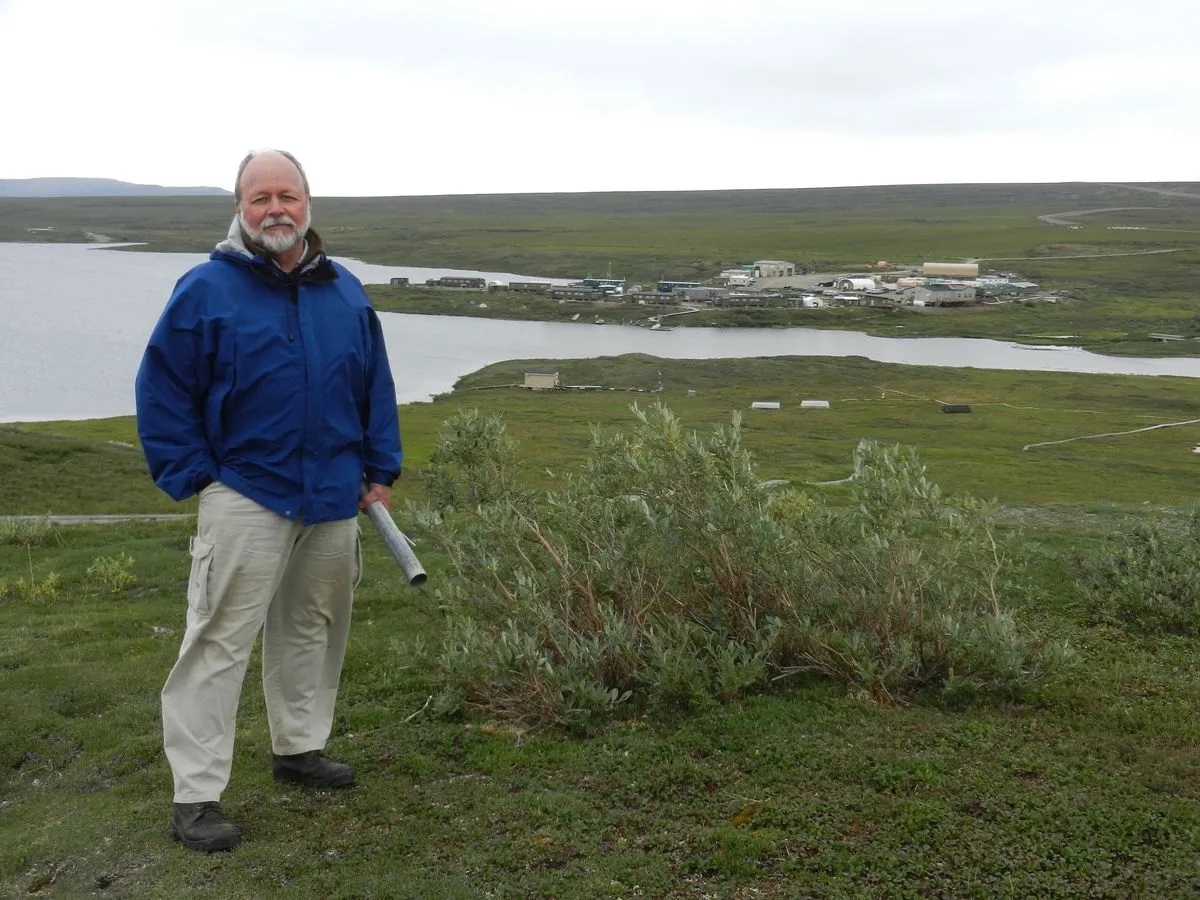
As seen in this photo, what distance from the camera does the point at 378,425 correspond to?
202 inches

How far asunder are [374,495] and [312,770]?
1.36m

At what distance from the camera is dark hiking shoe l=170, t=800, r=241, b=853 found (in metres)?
4.71

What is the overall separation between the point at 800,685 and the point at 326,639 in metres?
2.77

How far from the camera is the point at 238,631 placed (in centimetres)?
476

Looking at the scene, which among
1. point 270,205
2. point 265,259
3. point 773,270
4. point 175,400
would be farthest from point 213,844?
point 773,270

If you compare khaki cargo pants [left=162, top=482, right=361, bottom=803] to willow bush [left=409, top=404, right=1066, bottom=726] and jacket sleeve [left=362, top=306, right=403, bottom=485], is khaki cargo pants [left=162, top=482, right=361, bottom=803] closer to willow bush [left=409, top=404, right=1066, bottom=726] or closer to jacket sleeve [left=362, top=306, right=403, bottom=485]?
jacket sleeve [left=362, top=306, right=403, bottom=485]

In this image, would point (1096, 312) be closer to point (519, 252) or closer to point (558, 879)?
point (519, 252)

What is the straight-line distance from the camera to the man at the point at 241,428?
4637mm

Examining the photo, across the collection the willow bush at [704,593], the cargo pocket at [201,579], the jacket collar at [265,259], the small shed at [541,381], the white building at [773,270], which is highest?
the jacket collar at [265,259]

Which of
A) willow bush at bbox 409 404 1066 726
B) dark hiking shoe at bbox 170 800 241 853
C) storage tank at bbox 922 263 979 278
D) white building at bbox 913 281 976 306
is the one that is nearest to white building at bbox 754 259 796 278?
storage tank at bbox 922 263 979 278

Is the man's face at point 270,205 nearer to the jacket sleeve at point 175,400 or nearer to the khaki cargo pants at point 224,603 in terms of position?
the jacket sleeve at point 175,400

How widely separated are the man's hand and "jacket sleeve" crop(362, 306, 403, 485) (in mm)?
26

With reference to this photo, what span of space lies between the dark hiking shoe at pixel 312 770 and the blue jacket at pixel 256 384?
4.17ft

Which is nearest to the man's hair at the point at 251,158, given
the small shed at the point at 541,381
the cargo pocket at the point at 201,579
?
the cargo pocket at the point at 201,579
